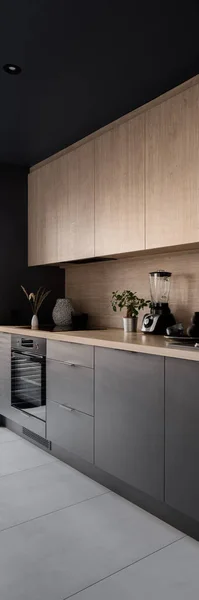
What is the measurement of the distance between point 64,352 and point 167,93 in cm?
164

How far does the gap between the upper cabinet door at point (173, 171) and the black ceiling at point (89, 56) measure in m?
0.15

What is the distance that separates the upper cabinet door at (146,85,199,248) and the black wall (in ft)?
5.45

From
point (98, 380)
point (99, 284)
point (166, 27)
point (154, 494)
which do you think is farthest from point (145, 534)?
point (166, 27)

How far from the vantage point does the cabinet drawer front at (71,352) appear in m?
2.44

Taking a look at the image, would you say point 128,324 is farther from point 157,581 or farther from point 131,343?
point 157,581

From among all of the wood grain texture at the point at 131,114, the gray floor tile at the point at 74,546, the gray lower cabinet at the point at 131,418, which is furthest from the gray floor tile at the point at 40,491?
the wood grain texture at the point at 131,114

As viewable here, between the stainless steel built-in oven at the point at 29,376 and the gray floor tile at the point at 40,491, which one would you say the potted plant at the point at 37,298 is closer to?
the stainless steel built-in oven at the point at 29,376

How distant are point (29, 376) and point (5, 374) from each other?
42 centimetres

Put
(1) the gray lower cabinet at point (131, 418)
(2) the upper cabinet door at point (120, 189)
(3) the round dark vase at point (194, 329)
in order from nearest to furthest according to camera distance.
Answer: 1. (1) the gray lower cabinet at point (131, 418)
2. (3) the round dark vase at point (194, 329)
3. (2) the upper cabinet door at point (120, 189)

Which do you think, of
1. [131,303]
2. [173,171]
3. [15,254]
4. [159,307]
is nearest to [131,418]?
[159,307]

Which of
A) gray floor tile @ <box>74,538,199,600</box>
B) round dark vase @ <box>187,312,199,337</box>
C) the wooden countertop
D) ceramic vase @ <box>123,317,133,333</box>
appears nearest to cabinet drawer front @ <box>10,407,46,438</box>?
the wooden countertop

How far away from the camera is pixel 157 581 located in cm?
161

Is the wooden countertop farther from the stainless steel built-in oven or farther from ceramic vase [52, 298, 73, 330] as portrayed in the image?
ceramic vase [52, 298, 73, 330]

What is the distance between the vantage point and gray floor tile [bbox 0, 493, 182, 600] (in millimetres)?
1604
